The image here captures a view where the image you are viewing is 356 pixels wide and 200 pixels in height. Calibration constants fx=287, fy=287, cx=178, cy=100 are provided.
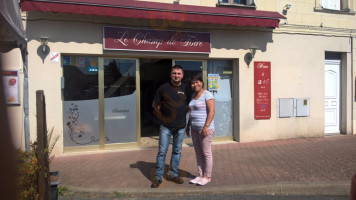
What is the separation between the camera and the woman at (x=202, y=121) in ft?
14.0

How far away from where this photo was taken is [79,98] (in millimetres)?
6812

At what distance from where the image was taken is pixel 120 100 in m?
7.13

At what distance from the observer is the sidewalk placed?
4.35 metres

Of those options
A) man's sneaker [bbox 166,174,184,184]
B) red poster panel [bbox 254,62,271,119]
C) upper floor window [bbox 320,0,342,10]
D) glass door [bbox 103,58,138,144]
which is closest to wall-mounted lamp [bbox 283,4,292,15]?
upper floor window [bbox 320,0,342,10]

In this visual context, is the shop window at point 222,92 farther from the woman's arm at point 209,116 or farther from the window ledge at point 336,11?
the woman's arm at point 209,116

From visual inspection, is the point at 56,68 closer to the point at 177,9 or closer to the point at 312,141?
the point at 177,9

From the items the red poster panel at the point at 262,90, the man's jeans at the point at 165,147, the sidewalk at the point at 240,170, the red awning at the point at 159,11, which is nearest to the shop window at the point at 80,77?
the red awning at the point at 159,11

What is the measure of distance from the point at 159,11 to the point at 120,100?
7.69 ft

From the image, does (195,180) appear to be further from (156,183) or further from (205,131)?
(205,131)

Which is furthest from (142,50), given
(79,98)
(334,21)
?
(334,21)

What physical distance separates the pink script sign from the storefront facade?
0.02 m

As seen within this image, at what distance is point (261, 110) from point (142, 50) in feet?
11.9

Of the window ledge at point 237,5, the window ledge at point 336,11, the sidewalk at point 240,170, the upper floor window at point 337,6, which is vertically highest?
the upper floor window at point 337,6

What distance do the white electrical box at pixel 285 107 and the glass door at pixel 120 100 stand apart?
4.02 meters
